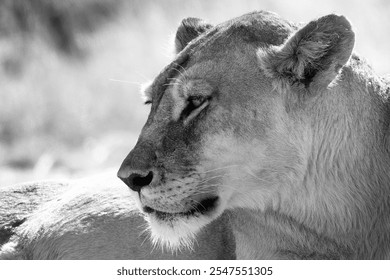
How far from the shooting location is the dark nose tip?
14.1 ft

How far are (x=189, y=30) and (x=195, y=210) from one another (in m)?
1.21

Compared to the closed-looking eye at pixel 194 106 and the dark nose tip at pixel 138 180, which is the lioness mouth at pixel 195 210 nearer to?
the dark nose tip at pixel 138 180

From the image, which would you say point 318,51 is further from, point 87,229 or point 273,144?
point 87,229

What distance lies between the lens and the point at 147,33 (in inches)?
522

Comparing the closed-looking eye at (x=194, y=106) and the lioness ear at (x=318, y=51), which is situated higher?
the lioness ear at (x=318, y=51)

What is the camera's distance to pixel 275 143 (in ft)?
14.2

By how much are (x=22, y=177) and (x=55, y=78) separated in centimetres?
406

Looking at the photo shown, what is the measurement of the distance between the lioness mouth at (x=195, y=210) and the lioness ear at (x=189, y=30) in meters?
1.13

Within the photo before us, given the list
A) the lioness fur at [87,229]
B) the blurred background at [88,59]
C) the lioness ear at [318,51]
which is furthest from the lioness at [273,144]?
the blurred background at [88,59]

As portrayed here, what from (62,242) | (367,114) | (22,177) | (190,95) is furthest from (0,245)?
(22,177)

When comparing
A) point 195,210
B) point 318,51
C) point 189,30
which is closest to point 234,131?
point 195,210

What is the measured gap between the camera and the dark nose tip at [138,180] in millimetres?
4293

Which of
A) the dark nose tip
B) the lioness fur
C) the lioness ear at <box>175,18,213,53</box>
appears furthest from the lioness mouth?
the lioness ear at <box>175,18,213,53</box>

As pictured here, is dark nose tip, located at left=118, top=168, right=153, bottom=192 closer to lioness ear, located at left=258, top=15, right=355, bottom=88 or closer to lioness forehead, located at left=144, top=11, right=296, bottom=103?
lioness forehead, located at left=144, top=11, right=296, bottom=103
